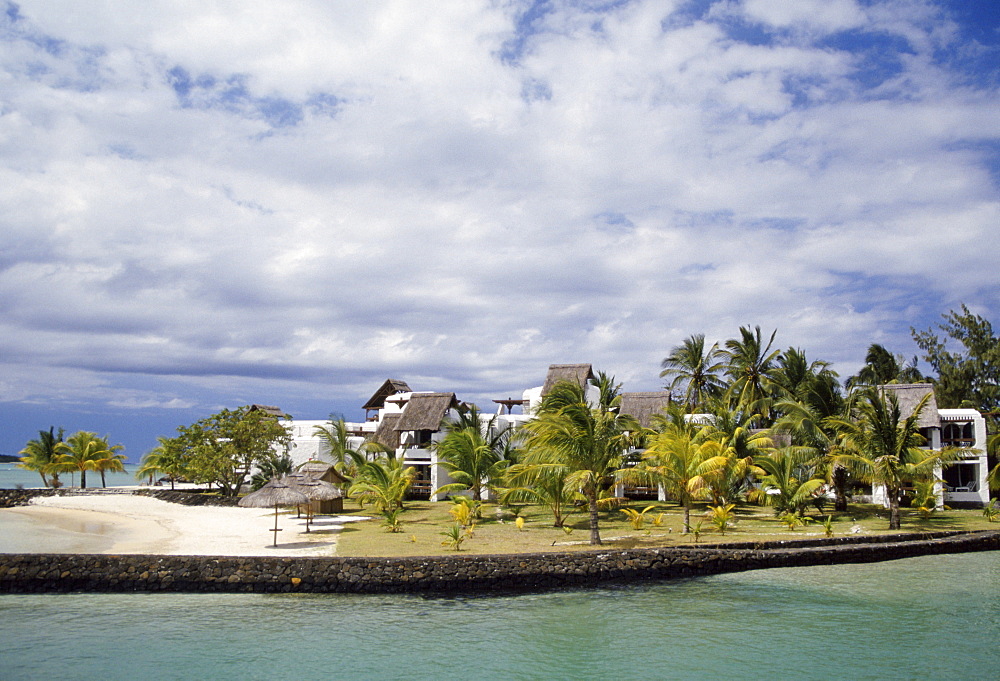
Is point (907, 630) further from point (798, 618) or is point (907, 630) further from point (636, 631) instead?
point (636, 631)

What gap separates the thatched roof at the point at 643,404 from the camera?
3238 cm

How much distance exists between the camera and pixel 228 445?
32062mm

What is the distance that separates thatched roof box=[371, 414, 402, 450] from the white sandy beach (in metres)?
7.80

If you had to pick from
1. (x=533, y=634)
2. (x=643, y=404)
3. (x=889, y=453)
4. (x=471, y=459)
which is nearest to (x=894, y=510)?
(x=889, y=453)

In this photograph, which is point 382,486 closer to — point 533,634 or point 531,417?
point 531,417

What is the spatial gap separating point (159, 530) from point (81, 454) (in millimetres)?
23976

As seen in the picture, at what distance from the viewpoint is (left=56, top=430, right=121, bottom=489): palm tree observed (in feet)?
136

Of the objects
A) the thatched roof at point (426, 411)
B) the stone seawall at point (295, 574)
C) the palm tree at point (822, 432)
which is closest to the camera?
the stone seawall at point (295, 574)

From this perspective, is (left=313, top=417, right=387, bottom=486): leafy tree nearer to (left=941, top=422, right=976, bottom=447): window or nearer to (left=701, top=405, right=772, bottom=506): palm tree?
(left=701, top=405, right=772, bottom=506): palm tree

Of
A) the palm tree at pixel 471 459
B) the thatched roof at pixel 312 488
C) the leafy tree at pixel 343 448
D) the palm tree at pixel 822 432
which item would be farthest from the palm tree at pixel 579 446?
the leafy tree at pixel 343 448

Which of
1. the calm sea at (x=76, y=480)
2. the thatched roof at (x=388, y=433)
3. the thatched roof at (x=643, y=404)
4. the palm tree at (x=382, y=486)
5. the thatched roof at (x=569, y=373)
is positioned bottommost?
the calm sea at (x=76, y=480)

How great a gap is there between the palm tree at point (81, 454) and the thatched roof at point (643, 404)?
30624 mm

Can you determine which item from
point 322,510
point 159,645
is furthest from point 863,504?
point 159,645

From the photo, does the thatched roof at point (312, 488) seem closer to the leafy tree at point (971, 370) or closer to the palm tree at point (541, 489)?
the palm tree at point (541, 489)
